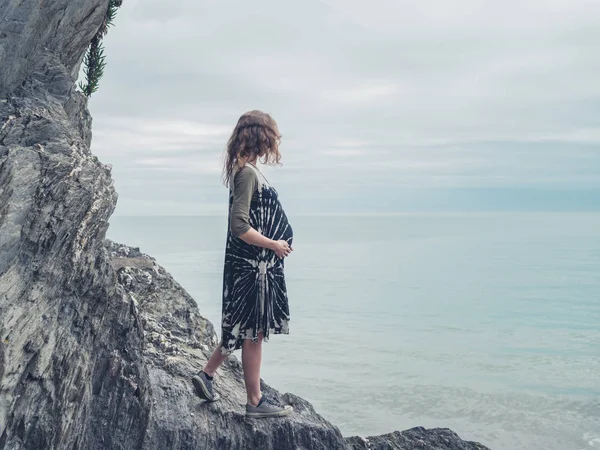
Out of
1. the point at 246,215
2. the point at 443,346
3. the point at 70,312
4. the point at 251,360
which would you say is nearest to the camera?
the point at 70,312

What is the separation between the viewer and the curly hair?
20.1 feet

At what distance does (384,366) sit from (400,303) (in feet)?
83.9

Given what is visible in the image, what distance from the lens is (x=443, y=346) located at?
161 feet

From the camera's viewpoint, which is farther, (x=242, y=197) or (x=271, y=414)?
(x=271, y=414)

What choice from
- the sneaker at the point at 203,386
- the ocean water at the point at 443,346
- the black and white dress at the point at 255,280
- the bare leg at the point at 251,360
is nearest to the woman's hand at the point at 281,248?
the black and white dress at the point at 255,280

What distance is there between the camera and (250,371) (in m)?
6.20

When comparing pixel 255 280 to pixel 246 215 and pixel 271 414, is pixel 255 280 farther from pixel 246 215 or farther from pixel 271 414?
pixel 271 414

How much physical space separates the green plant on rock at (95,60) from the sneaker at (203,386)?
10.5 ft

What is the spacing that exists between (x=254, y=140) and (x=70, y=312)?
2.04m

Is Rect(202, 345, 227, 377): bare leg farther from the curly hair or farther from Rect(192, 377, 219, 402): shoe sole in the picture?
the curly hair

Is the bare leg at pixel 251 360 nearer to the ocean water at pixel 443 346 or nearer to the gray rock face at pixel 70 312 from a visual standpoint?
the gray rock face at pixel 70 312

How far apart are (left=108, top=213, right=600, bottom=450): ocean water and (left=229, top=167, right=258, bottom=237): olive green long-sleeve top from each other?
777 inches

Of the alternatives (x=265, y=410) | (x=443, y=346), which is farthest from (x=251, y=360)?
(x=443, y=346)

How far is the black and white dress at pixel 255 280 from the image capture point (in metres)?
6.16
